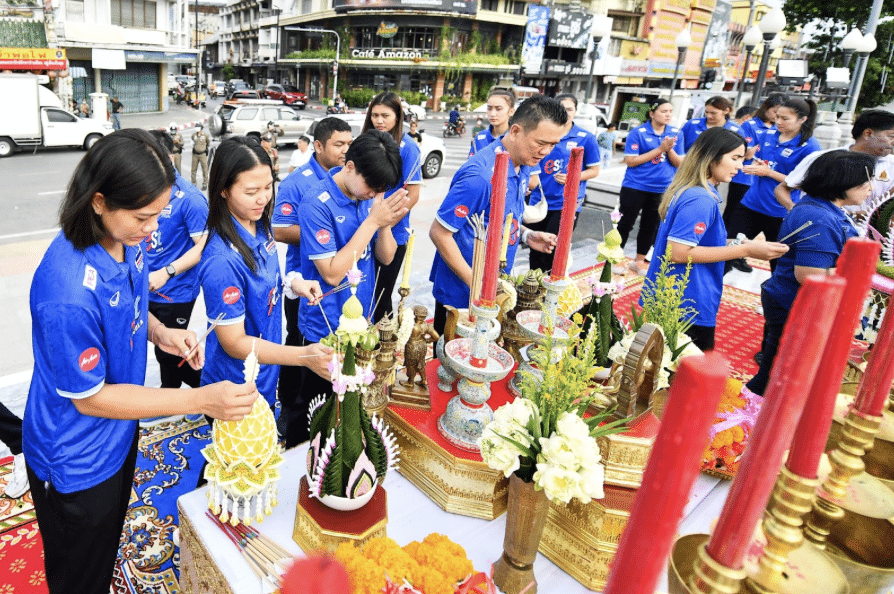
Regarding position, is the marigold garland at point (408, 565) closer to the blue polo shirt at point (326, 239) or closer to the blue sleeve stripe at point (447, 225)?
the blue polo shirt at point (326, 239)

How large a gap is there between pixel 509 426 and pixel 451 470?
0.35m

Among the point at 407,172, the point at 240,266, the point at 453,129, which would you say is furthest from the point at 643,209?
the point at 453,129

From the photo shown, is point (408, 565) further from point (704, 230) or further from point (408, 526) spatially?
point (704, 230)

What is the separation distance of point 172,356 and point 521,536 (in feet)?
7.12

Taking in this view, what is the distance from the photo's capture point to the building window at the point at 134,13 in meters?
22.3

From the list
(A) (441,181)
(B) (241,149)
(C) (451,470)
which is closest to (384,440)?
(C) (451,470)

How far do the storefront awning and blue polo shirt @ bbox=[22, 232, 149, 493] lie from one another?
2142 centimetres

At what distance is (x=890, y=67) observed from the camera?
15.3m

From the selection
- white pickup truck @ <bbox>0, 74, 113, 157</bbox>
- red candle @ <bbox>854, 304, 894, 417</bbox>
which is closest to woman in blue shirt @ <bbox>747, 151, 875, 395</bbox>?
red candle @ <bbox>854, 304, 894, 417</bbox>

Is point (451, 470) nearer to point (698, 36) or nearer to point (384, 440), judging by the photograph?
point (384, 440)

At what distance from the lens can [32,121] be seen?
11734mm

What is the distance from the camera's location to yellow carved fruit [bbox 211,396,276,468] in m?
1.22

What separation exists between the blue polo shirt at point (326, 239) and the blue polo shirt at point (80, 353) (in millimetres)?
724

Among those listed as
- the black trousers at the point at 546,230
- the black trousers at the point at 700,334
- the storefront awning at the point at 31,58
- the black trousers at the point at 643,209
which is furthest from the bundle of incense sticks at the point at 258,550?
the storefront awning at the point at 31,58
